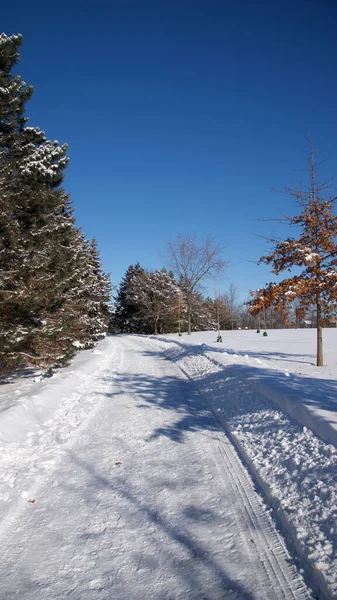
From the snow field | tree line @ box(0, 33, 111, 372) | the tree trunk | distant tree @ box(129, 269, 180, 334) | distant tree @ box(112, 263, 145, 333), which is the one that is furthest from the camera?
distant tree @ box(112, 263, 145, 333)

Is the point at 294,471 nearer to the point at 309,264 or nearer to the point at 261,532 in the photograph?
the point at 261,532

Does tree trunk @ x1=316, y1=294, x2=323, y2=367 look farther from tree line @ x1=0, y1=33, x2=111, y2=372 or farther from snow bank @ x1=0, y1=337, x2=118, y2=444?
tree line @ x1=0, y1=33, x2=111, y2=372

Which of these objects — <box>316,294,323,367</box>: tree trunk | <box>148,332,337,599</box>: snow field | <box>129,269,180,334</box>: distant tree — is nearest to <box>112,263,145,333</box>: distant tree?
<box>129,269,180,334</box>: distant tree

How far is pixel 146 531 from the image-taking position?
2.92 m

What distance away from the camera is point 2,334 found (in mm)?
7809

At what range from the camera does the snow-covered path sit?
233cm

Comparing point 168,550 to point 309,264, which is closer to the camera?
point 168,550

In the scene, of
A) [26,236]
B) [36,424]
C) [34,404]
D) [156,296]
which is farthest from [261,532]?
[156,296]

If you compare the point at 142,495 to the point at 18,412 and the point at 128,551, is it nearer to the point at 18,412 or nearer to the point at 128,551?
the point at 128,551

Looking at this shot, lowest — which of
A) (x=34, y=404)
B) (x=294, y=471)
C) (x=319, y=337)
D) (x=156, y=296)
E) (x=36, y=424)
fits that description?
(x=36, y=424)

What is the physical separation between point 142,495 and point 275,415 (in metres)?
2.91

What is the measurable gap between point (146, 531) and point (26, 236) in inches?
315

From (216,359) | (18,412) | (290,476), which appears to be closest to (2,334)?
(18,412)

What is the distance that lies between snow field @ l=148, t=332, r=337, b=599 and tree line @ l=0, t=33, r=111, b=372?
5344 millimetres
